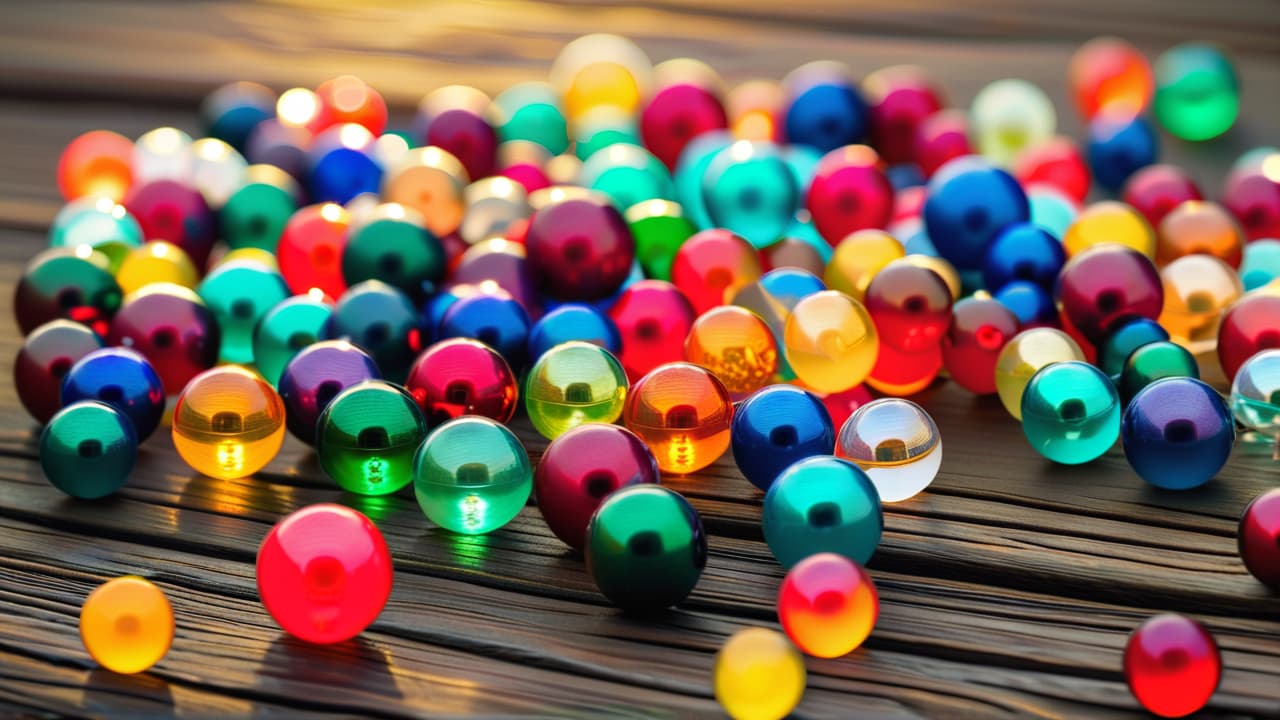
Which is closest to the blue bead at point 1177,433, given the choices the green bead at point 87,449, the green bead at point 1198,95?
the green bead at point 87,449

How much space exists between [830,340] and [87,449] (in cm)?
90

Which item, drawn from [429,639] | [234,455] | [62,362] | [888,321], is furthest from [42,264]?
[888,321]

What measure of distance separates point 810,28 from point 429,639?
94.3 inches

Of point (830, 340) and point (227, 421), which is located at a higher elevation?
point (830, 340)

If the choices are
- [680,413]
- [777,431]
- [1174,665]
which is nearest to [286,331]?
[680,413]

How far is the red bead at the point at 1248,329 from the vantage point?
1763mm

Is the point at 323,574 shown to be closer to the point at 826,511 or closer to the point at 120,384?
the point at 826,511

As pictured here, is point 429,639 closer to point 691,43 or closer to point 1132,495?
point 1132,495

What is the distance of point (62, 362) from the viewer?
5.88 ft

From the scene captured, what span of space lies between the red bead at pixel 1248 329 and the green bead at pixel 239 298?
52.0 inches

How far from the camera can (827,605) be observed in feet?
4.09

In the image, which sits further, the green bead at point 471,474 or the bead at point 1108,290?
the bead at point 1108,290

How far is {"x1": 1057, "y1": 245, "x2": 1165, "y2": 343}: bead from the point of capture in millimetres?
1853

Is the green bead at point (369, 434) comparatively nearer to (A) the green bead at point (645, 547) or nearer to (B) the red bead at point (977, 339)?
(A) the green bead at point (645, 547)
